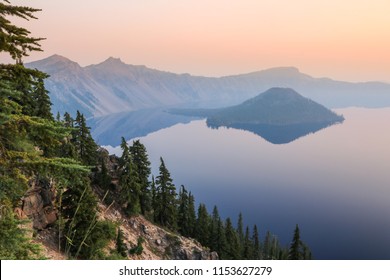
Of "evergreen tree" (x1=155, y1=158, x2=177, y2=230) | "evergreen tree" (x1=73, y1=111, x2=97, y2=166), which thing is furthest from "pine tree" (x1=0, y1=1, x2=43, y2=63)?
"evergreen tree" (x1=155, y1=158, x2=177, y2=230)

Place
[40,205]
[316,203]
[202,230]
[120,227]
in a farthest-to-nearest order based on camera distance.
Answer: [316,203] → [202,230] → [120,227] → [40,205]

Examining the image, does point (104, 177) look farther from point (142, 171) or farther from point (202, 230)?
point (202, 230)

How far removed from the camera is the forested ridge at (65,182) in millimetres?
7629

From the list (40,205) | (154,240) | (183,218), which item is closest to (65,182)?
(40,205)

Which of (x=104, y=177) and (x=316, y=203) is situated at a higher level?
(x=104, y=177)

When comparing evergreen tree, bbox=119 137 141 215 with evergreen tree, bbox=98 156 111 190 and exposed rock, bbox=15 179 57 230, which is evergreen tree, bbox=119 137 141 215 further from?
exposed rock, bbox=15 179 57 230

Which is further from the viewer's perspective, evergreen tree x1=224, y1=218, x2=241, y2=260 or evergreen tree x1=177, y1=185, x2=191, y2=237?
evergreen tree x1=177, y1=185, x2=191, y2=237

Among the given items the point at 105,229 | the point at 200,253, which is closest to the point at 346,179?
the point at 200,253

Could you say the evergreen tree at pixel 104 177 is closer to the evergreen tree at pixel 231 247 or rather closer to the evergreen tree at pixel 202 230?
the evergreen tree at pixel 202 230

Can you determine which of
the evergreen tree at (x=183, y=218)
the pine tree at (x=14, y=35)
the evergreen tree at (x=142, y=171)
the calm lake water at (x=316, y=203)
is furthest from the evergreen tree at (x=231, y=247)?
the pine tree at (x=14, y=35)

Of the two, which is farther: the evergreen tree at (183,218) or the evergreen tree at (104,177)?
the evergreen tree at (183,218)

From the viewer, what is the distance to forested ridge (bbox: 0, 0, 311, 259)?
7629 millimetres

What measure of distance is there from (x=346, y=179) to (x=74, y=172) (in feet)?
640

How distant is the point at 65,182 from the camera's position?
754 centimetres
